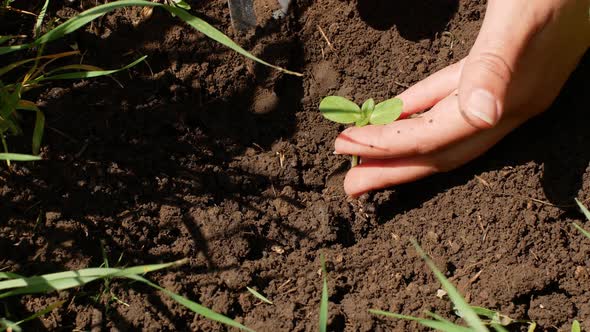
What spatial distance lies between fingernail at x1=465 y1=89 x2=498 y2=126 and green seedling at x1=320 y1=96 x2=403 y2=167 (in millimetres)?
328

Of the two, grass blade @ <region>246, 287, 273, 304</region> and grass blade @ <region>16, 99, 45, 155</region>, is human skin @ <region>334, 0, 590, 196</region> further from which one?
grass blade @ <region>16, 99, 45, 155</region>

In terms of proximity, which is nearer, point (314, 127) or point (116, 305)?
point (116, 305)

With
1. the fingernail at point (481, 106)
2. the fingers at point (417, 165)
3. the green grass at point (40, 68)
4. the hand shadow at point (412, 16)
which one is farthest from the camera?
the hand shadow at point (412, 16)

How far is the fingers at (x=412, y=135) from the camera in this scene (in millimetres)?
1566

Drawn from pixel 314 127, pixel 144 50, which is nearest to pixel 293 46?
pixel 314 127

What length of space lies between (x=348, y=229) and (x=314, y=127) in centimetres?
33

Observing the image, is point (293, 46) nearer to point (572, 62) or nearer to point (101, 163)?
point (101, 163)

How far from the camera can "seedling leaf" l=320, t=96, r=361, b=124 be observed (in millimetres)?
1653

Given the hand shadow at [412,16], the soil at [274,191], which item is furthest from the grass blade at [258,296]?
the hand shadow at [412,16]

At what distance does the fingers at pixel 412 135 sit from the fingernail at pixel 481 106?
232mm

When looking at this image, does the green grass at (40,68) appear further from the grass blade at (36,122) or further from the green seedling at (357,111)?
the green seedling at (357,111)

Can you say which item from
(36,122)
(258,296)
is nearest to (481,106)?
(258,296)

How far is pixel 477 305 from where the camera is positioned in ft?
5.02

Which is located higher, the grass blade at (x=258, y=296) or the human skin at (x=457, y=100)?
the human skin at (x=457, y=100)
